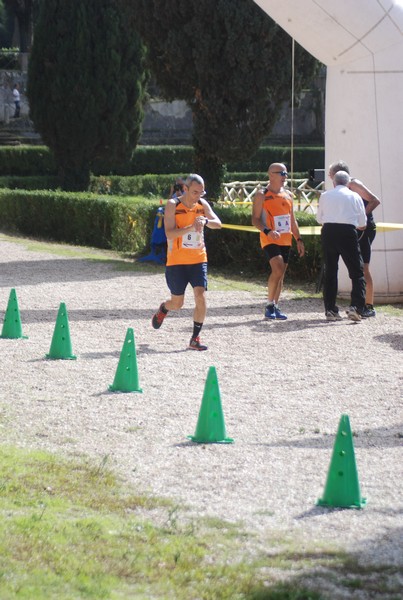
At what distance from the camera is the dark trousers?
1299 cm

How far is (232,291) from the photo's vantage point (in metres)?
16.4

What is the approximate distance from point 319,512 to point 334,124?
957 centimetres

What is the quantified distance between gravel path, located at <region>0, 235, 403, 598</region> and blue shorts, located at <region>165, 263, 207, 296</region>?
603 millimetres

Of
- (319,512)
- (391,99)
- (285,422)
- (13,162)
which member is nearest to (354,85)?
(391,99)

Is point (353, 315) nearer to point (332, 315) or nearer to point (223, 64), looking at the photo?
point (332, 315)

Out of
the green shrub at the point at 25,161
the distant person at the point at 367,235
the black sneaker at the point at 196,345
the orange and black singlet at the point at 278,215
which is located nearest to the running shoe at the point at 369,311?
the distant person at the point at 367,235

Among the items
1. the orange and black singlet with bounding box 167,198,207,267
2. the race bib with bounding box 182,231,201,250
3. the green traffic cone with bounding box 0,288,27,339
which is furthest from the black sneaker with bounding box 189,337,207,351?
the green traffic cone with bounding box 0,288,27,339

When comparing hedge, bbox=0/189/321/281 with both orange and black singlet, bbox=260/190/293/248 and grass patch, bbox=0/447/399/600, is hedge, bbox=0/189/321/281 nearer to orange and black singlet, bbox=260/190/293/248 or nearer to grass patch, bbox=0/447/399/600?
orange and black singlet, bbox=260/190/293/248

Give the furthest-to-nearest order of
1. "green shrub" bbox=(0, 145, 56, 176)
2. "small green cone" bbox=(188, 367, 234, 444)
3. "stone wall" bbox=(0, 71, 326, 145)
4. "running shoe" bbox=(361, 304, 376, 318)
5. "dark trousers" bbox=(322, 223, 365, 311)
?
1. "stone wall" bbox=(0, 71, 326, 145)
2. "green shrub" bbox=(0, 145, 56, 176)
3. "running shoe" bbox=(361, 304, 376, 318)
4. "dark trousers" bbox=(322, 223, 365, 311)
5. "small green cone" bbox=(188, 367, 234, 444)

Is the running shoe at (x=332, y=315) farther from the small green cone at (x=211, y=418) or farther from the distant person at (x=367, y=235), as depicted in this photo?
the small green cone at (x=211, y=418)

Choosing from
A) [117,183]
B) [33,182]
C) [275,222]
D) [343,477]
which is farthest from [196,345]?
[117,183]

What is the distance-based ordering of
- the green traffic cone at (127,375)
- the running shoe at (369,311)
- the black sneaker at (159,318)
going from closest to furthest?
the green traffic cone at (127,375)
the black sneaker at (159,318)
the running shoe at (369,311)

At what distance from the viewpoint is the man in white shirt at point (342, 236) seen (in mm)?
12859

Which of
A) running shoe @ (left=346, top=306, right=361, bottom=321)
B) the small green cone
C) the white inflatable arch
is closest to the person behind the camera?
the small green cone
